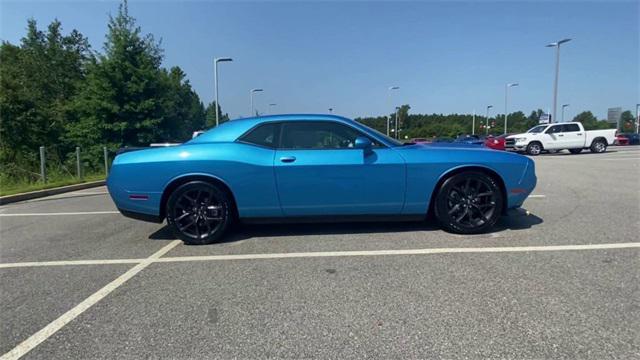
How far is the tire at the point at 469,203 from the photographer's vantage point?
4.30 meters

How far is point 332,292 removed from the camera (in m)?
2.88

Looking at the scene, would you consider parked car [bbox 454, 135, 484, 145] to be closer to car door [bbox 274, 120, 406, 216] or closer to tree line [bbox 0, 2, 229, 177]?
car door [bbox 274, 120, 406, 216]

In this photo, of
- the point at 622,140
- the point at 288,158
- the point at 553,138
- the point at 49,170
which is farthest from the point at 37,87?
the point at 622,140

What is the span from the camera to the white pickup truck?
20.4 meters

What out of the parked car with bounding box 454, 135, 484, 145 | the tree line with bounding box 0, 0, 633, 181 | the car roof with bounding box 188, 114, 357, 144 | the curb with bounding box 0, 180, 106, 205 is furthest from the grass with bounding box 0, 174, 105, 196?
the parked car with bounding box 454, 135, 484, 145

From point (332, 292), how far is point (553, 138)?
2220cm

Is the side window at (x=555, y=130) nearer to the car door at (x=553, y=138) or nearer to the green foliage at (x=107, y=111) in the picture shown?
the car door at (x=553, y=138)

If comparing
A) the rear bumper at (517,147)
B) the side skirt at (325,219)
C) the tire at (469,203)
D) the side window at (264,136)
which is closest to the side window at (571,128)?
the rear bumper at (517,147)

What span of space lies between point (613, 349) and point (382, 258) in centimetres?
187

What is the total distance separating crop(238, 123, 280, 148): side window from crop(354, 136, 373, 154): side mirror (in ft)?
3.17

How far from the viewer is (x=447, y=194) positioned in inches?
169

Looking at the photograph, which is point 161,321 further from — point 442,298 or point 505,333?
point 505,333

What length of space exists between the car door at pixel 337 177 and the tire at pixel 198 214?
0.73m

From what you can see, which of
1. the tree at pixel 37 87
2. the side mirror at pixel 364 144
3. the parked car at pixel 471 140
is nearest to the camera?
the side mirror at pixel 364 144
